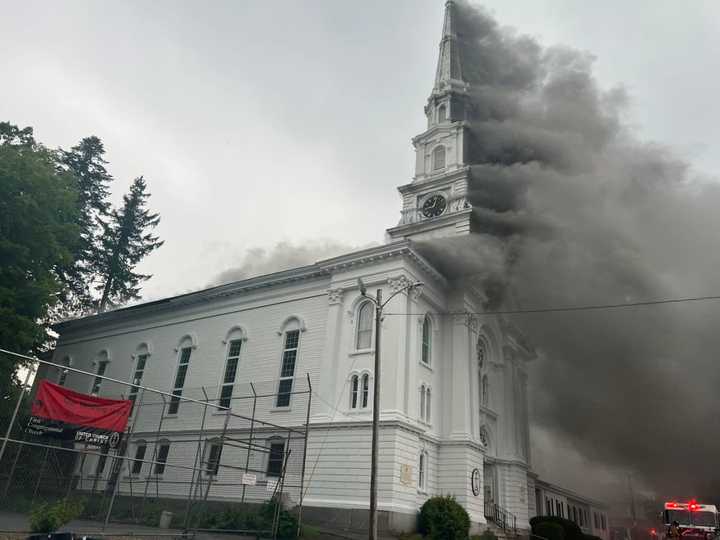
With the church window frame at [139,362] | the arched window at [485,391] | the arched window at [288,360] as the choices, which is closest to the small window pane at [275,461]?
the arched window at [288,360]

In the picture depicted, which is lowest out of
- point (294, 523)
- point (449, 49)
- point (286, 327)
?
point (294, 523)

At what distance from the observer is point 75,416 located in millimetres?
15328

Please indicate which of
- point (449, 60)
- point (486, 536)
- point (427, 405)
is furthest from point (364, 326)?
point (449, 60)

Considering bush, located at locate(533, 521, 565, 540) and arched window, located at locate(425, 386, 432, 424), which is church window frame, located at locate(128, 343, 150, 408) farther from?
bush, located at locate(533, 521, 565, 540)

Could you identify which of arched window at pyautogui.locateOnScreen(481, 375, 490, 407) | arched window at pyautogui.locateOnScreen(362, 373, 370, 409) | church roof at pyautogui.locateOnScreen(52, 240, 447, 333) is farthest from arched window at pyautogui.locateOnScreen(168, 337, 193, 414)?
arched window at pyautogui.locateOnScreen(481, 375, 490, 407)

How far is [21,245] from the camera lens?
97.7 feet

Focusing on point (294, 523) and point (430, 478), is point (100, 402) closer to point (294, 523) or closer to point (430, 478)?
point (294, 523)

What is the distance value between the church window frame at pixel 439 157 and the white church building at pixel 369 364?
0.11 m

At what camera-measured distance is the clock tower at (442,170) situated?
127 feet

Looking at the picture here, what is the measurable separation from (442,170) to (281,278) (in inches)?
621

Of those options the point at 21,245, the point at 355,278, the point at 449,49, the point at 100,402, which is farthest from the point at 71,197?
the point at 449,49

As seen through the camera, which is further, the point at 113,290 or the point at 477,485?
the point at 113,290

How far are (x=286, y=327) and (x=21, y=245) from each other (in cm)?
1552

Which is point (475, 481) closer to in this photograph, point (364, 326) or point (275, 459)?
point (364, 326)
